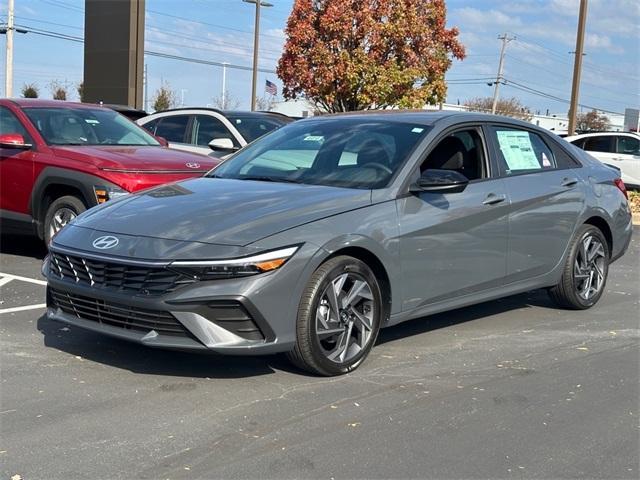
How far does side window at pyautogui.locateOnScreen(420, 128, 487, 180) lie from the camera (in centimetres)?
566

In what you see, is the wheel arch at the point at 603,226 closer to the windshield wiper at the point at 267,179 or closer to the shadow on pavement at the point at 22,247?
the windshield wiper at the point at 267,179

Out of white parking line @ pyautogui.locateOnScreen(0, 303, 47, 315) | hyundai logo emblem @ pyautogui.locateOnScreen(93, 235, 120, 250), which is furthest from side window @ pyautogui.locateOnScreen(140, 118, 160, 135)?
hyundai logo emblem @ pyautogui.locateOnScreen(93, 235, 120, 250)

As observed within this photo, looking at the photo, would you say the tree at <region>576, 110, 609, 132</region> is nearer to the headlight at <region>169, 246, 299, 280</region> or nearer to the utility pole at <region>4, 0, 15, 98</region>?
the utility pole at <region>4, 0, 15, 98</region>

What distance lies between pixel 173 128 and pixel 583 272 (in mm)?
7217

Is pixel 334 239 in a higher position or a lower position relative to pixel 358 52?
lower

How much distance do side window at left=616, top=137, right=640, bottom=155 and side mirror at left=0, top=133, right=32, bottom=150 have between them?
1590 centimetres

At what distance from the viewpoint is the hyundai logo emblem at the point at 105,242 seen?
4.41m

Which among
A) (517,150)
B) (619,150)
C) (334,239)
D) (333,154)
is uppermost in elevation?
(619,150)

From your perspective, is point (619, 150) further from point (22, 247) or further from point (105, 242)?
point (105, 242)

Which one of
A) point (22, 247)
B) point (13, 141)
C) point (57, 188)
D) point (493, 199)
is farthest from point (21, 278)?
point (493, 199)

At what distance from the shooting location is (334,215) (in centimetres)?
459

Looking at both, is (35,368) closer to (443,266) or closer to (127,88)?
(443,266)

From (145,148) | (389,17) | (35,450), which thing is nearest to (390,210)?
(35,450)

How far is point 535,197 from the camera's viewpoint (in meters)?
5.96
